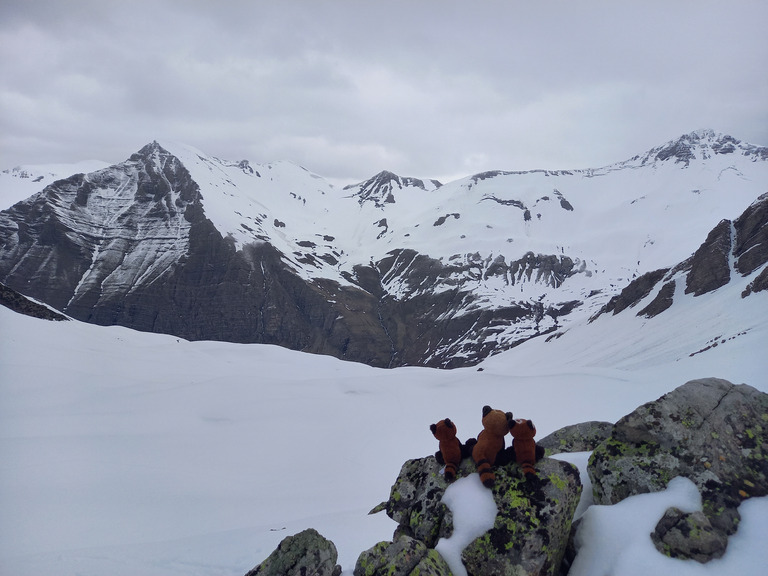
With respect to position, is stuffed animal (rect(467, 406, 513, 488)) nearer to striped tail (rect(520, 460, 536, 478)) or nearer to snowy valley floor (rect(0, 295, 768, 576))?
striped tail (rect(520, 460, 536, 478))

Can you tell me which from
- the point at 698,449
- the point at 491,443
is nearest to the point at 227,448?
the point at 491,443

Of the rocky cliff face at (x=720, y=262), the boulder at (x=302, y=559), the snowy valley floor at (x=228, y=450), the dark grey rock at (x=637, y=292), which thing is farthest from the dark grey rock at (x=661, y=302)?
the boulder at (x=302, y=559)

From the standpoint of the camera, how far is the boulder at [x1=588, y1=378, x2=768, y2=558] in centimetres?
543

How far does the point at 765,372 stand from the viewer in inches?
683

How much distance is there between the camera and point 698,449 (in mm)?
5816

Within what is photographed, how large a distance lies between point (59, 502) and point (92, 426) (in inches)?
164

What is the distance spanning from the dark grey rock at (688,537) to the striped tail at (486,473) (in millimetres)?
1849

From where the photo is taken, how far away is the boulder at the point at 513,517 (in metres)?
5.30

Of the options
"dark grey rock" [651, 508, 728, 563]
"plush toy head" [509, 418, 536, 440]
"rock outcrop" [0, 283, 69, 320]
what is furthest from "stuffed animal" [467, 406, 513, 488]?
"rock outcrop" [0, 283, 69, 320]

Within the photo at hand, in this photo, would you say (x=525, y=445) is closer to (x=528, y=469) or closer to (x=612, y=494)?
(x=528, y=469)

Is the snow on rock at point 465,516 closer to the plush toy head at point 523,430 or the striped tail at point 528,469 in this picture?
the striped tail at point 528,469

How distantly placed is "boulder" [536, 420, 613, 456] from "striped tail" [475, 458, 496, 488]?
2288mm

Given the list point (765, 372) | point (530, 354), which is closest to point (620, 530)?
point (765, 372)

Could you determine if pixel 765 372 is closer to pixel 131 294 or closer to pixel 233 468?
pixel 233 468
